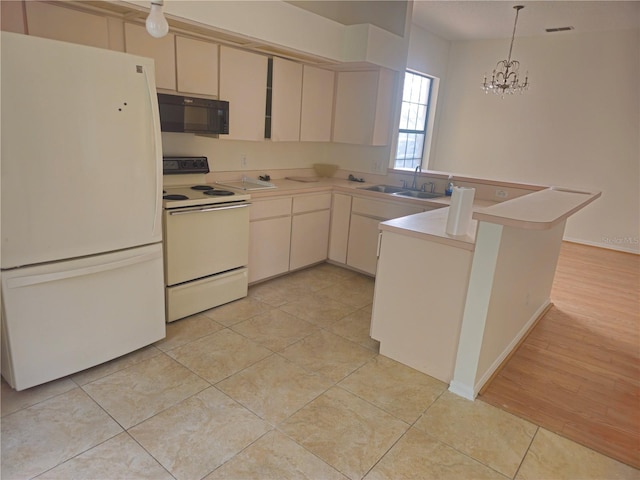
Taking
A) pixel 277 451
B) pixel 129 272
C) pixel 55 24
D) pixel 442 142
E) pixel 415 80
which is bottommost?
pixel 277 451

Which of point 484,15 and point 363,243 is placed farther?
point 484,15

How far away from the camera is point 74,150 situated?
2.02m

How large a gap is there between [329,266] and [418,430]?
2.51 m

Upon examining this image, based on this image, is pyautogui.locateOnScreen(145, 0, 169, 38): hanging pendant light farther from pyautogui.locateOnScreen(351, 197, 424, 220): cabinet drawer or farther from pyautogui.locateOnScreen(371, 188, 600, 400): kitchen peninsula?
pyautogui.locateOnScreen(351, 197, 424, 220): cabinet drawer

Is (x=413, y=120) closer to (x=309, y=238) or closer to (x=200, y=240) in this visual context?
(x=309, y=238)

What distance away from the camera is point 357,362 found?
2.64 metres

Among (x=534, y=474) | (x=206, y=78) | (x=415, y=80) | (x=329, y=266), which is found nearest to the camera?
(x=534, y=474)

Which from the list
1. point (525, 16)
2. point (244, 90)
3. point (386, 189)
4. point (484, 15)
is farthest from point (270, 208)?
point (525, 16)

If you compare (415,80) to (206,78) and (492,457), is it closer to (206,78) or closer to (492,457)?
(206,78)

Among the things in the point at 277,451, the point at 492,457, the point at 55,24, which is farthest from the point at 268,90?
the point at 492,457

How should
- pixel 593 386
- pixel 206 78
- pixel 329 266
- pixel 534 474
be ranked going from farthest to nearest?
pixel 329 266 < pixel 206 78 < pixel 593 386 < pixel 534 474

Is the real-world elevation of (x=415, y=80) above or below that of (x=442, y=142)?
above

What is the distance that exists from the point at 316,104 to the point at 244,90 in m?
0.96

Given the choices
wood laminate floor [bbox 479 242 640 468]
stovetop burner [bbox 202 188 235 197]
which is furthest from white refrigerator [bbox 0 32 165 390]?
wood laminate floor [bbox 479 242 640 468]
